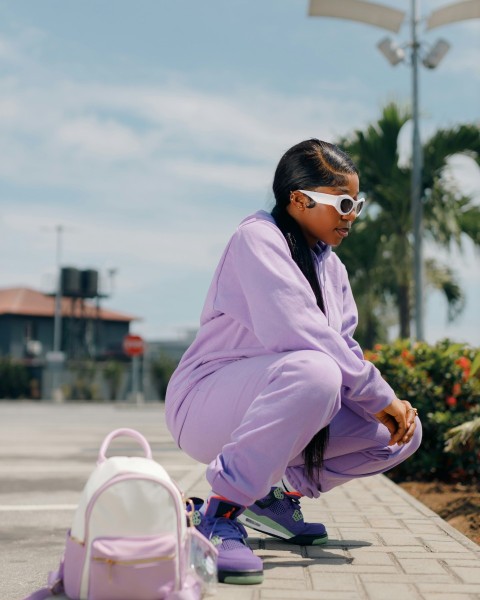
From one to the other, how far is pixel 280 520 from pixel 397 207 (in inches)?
519

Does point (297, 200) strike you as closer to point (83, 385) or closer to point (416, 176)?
point (416, 176)

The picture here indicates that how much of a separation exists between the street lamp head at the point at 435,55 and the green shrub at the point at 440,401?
24.1 ft

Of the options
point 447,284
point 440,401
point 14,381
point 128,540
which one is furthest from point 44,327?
point 128,540

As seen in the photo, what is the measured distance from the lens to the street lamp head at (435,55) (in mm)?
13531

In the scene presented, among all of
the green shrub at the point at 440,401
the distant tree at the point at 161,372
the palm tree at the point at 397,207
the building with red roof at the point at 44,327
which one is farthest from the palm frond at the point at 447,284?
the building with red roof at the point at 44,327

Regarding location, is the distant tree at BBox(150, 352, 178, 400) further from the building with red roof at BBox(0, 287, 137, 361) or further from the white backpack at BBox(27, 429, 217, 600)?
the white backpack at BBox(27, 429, 217, 600)

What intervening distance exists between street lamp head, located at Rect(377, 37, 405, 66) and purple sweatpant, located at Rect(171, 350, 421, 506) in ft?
35.5

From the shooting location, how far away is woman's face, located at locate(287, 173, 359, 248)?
341 cm

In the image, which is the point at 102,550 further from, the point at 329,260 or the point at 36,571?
the point at 329,260

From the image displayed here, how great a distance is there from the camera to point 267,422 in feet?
9.68

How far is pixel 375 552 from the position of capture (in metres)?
3.56

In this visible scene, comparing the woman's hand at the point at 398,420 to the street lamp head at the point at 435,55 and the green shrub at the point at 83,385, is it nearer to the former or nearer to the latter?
the street lamp head at the point at 435,55

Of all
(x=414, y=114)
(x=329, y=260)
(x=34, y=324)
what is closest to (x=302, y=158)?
(x=329, y=260)

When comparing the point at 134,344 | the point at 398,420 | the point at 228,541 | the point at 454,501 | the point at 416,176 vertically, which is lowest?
the point at 134,344
